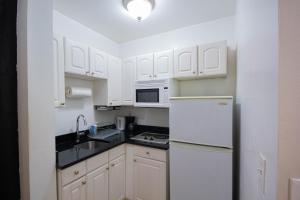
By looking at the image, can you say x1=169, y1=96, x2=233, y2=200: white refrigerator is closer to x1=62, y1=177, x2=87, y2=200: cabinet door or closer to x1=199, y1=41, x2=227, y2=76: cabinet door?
x1=199, y1=41, x2=227, y2=76: cabinet door

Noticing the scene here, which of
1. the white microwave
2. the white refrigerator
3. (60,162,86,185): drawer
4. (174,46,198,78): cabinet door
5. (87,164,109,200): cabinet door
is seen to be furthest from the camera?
the white microwave

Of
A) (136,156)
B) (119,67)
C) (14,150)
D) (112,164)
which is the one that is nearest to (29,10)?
(14,150)

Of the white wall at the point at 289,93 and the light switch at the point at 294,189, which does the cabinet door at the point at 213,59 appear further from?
the light switch at the point at 294,189

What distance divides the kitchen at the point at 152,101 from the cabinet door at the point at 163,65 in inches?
0.6

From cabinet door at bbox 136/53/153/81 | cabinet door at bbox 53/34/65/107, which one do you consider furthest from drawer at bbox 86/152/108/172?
cabinet door at bbox 136/53/153/81

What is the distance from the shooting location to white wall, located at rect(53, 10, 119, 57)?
189 cm

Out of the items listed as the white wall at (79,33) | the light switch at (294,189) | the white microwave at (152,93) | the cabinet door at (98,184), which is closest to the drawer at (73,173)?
the cabinet door at (98,184)

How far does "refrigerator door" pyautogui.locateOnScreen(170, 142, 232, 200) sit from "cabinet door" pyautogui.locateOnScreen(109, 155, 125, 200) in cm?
70

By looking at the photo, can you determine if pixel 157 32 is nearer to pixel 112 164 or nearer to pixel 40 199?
pixel 112 164

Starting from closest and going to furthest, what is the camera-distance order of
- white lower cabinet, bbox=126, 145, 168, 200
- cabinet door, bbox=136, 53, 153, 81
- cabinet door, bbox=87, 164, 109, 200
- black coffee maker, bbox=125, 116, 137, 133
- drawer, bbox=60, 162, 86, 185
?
drawer, bbox=60, 162, 86, 185, cabinet door, bbox=87, 164, 109, 200, white lower cabinet, bbox=126, 145, 168, 200, cabinet door, bbox=136, 53, 153, 81, black coffee maker, bbox=125, 116, 137, 133

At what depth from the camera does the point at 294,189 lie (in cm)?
43

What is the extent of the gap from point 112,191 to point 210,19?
2.64 meters

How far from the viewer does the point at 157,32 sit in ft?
8.02

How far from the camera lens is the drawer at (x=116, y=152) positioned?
1.83 meters
